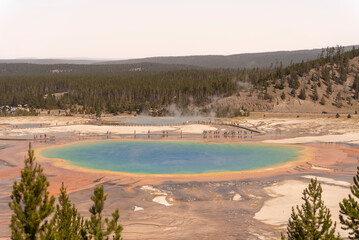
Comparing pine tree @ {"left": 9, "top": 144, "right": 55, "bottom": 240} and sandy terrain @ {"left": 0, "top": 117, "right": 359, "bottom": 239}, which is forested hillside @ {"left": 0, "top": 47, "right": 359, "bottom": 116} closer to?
sandy terrain @ {"left": 0, "top": 117, "right": 359, "bottom": 239}

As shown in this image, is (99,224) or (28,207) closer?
(28,207)

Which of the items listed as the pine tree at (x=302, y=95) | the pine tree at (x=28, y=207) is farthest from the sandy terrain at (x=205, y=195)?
the pine tree at (x=302, y=95)

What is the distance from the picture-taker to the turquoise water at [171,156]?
1762 inches

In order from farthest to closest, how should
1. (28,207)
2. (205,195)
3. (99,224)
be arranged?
(205,195) < (99,224) < (28,207)

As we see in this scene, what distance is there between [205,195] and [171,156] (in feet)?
73.1

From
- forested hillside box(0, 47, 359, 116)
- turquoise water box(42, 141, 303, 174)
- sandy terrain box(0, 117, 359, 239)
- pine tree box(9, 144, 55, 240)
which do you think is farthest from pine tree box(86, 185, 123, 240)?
forested hillside box(0, 47, 359, 116)

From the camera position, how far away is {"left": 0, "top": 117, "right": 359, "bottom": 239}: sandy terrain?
77.6ft

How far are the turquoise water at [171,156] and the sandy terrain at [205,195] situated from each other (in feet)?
12.0

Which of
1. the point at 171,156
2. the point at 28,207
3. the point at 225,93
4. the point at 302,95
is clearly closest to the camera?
the point at 28,207

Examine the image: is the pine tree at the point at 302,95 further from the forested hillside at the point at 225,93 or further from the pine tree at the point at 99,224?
the pine tree at the point at 99,224

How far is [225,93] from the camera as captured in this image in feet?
506

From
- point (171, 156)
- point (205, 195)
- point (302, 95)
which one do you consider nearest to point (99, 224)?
point (205, 195)

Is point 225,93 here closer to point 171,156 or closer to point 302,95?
point 302,95

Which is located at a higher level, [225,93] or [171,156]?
[225,93]
